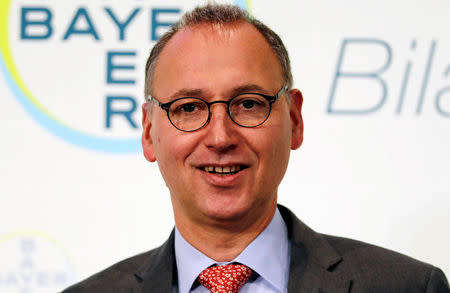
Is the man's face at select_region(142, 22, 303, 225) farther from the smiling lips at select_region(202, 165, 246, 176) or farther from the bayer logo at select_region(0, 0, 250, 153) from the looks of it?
the bayer logo at select_region(0, 0, 250, 153)

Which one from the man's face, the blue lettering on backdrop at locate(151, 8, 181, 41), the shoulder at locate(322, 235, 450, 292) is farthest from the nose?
the blue lettering on backdrop at locate(151, 8, 181, 41)

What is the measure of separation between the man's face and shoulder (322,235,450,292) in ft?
1.02

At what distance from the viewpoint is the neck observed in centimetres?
197

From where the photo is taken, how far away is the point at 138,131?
2.92m

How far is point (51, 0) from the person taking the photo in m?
2.97

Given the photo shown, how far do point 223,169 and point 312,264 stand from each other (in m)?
0.41

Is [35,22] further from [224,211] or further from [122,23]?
[224,211]

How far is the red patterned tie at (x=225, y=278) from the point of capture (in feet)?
6.29

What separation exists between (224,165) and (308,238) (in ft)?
1.33

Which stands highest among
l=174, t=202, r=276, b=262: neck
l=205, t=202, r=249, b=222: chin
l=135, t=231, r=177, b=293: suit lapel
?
l=205, t=202, r=249, b=222: chin

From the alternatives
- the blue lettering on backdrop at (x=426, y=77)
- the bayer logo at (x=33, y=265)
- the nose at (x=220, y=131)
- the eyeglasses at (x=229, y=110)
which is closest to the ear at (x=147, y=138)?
the eyeglasses at (x=229, y=110)

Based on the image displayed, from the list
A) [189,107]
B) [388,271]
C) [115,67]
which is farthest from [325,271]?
[115,67]

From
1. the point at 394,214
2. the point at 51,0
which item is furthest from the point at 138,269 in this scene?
the point at 51,0

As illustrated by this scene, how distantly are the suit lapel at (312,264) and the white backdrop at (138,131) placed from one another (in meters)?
0.77
